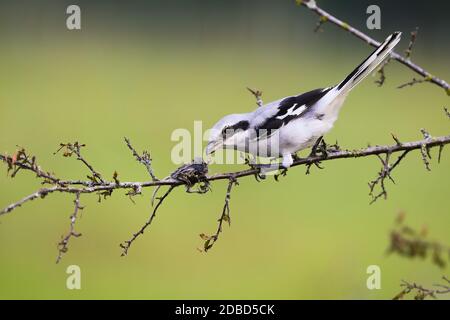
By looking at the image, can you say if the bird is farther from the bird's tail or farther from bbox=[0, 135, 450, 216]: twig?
bbox=[0, 135, 450, 216]: twig

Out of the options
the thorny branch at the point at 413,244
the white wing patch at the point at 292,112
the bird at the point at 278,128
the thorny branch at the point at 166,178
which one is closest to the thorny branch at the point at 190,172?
the thorny branch at the point at 166,178

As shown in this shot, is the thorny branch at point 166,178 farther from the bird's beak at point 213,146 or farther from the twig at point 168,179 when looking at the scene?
the bird's beak at point 213,146

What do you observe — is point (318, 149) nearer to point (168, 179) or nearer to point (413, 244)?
point (168, 179)

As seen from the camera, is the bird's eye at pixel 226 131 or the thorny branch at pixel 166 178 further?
the bird's eye at pixel 226 131

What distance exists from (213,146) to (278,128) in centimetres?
44

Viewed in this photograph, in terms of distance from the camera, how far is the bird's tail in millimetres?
3986

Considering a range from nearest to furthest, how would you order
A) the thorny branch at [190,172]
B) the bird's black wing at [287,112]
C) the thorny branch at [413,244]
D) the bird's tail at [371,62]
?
1. the thorny branch at [413,244]
2. the thorny branch at [190,172]
3. the bird's tail at [371,62]
4. the bird's black wing at [287,112]

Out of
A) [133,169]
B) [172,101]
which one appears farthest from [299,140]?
[172,101]

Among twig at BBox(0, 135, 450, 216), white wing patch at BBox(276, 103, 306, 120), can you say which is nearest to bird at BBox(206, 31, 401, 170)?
white wing patch at BBox(276, 103, 306, 120)

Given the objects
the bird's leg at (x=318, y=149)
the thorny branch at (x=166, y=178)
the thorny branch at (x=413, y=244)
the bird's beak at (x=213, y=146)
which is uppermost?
the bird's beak at (x=213, y=146)

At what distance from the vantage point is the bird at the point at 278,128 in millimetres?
4684

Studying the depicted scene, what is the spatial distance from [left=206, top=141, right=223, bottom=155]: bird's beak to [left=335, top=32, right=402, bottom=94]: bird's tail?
0.83 m

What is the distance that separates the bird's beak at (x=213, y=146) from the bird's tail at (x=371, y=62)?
0.83 meters

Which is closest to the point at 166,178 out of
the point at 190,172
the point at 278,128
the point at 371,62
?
the point at 190,172
